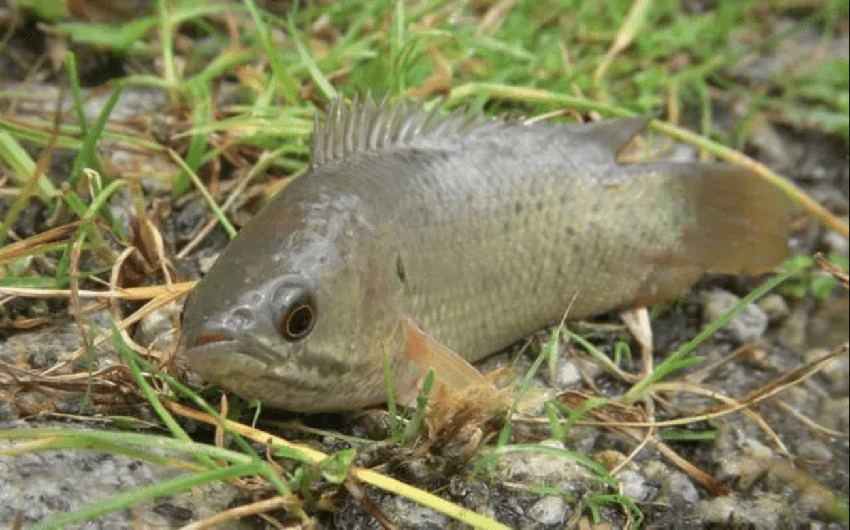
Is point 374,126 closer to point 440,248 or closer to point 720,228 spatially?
point 440,248

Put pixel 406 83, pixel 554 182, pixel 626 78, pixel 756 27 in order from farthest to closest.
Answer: pixel 756 27
pixel 626 78
pixel 406 83
pixel 554 182

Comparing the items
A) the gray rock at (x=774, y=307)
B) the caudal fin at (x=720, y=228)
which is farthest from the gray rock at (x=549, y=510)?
the gray rock at (x=774, y=307)

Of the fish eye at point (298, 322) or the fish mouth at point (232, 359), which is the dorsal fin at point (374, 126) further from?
the fish mouth at point (232, 359)

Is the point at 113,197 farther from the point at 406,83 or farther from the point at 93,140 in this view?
the point at 406,83

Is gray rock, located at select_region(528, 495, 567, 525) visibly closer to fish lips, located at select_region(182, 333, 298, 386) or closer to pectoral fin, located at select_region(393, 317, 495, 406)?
pectoral fin, located at select_region(393, 317, 495, 406)

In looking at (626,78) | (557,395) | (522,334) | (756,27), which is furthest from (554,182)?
(756,27)

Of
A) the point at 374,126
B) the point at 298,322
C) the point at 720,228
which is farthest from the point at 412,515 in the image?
the point at 720,228

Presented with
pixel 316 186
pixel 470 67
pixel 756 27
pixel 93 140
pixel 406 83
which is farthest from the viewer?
pixel 756 27
